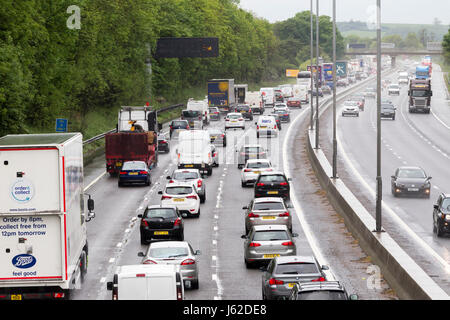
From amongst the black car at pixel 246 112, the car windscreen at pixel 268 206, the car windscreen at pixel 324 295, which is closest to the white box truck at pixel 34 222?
the car windscreen at pixel 324 295

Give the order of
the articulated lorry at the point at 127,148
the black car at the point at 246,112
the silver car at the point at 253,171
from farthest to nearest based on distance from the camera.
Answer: the black car at the point at 246,112 < the articulated lorry at the point at 127,148 < the silver car at the point at 253,171

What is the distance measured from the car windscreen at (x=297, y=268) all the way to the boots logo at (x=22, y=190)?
585 centimetres

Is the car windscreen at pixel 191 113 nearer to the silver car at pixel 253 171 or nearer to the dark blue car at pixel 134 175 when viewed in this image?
the dark blue car at pixel 134 175

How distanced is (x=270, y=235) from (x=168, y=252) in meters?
4.02

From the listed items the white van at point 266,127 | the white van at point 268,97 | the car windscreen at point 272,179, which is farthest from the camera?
the white van at point 268,97

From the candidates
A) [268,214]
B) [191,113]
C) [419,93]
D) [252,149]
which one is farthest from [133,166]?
[419,93]

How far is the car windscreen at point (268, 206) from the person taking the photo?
31.3 metres

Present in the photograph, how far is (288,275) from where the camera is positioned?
20.2 meters

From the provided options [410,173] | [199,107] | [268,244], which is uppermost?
[199,107]

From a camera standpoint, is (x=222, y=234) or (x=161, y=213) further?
(x=222, y=234)

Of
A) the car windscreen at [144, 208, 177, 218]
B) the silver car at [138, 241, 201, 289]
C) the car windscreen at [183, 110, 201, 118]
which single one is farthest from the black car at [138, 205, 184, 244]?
the car windscreen at [183, 110, 201, 118]

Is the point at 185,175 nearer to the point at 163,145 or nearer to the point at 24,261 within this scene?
the point at 24,261

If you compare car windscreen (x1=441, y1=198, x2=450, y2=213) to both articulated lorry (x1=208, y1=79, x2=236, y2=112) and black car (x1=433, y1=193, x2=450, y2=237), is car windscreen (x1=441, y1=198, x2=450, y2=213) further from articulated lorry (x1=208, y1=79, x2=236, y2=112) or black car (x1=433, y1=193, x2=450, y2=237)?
articulated lorry (x1=208, y1=79, x2=236, y2=112)
